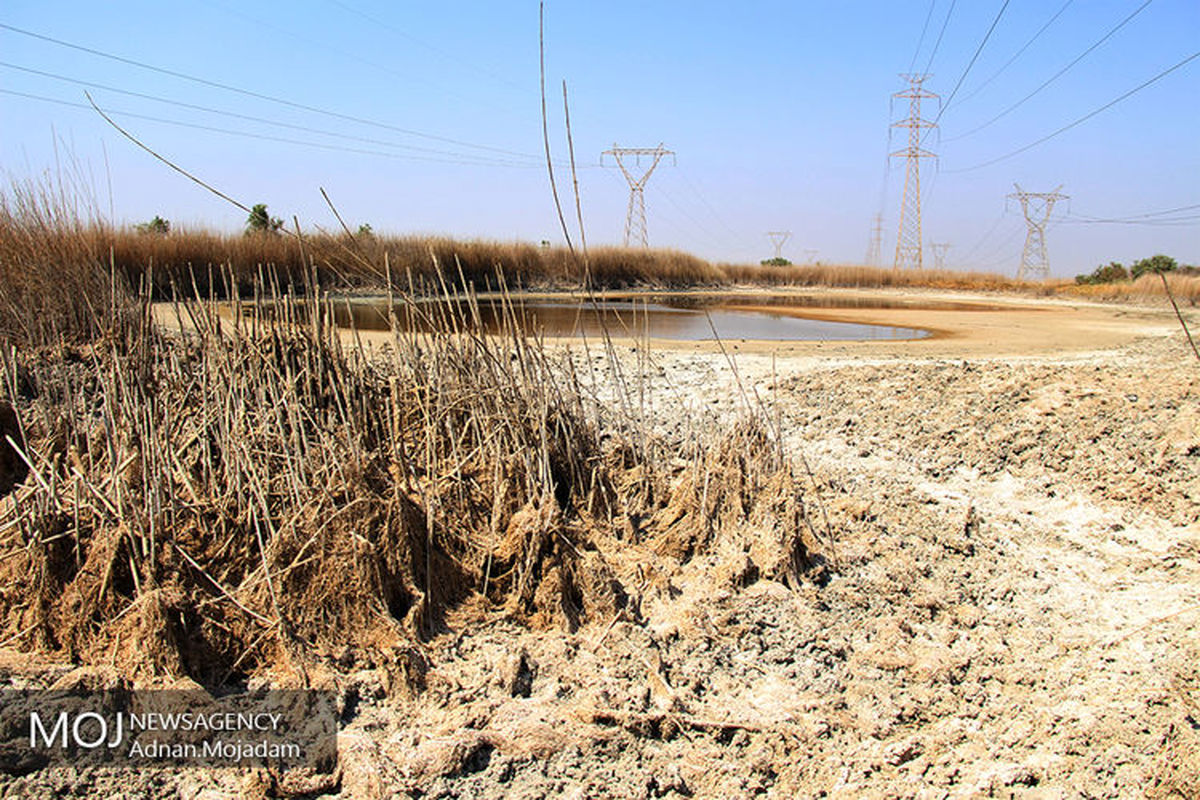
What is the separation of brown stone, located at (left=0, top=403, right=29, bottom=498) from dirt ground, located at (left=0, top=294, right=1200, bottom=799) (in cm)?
174

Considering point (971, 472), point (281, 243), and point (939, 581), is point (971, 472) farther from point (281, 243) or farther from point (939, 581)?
point (281, 243)

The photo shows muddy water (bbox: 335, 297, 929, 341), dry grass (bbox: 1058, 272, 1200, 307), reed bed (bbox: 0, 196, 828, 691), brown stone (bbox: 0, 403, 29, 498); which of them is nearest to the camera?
reed bed (bbox: 0, 196, 828, 691)

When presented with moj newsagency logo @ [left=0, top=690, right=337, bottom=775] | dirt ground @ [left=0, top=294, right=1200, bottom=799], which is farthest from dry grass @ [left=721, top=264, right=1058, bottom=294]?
moj newsagency logo @ [left=0, top=690, right=337, bottom=775]

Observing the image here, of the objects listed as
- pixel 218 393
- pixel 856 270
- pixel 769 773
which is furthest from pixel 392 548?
pixel 856 270

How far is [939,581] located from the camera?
10.5 ft

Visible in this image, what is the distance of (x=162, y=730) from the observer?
2135 millimetres

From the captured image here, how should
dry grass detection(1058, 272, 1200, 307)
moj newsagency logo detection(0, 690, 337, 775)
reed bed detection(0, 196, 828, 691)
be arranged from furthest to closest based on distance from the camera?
dry grass detection(1058, 272, 1200, 307) → reed bed detection(0, 196, 828, 691) → moj newsagency logo detection(0, 690, 337, 775)

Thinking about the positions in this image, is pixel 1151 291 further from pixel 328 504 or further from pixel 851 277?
pixel 328 504

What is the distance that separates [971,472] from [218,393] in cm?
397

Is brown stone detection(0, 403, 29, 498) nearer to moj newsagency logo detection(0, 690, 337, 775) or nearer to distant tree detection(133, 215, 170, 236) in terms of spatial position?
moj newsagency logo detection(0, 690, 337, 775)

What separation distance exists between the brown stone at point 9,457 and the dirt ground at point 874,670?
174 centimetres

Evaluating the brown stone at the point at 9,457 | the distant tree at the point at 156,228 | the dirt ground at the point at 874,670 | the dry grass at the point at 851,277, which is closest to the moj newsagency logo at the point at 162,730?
the dirt ground at the point at 874,670

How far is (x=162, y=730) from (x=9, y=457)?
1.94 meters

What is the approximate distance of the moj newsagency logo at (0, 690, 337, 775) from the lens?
2045mm
